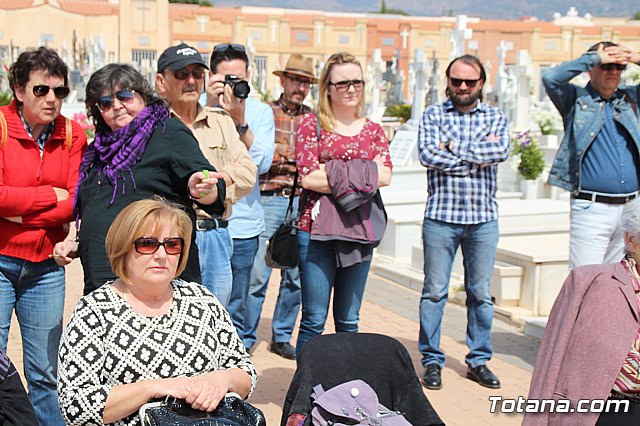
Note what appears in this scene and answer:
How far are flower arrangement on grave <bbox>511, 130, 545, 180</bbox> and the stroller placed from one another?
10173 millimetres

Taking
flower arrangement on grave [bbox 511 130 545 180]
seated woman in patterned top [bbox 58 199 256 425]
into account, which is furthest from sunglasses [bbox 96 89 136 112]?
flower arrangement on grave [bbox 511 130 545 180]

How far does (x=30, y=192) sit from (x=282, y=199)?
2.49 meters

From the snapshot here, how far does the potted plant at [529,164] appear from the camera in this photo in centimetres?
1344

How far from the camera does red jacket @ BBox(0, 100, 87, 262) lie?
4133 mm

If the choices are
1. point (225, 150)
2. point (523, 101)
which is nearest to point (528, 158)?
point (523, 101)

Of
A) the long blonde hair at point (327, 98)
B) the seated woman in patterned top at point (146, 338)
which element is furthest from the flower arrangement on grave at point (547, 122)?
the seated woman in patterned top at point (146, 338)

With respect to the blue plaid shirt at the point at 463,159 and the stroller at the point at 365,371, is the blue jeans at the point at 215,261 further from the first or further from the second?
the blue plaid shirt at the point at 463,159

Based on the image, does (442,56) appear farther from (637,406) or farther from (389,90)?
(637,406)

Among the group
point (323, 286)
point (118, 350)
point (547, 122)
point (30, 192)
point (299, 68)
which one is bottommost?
point (323, 286)

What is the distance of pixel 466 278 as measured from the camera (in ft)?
18.9

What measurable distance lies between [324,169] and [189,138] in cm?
112

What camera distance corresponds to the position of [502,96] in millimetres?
20375

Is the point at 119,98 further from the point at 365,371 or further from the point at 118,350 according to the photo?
the point at 365,371

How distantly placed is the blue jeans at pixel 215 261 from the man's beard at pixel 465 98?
1862mm
